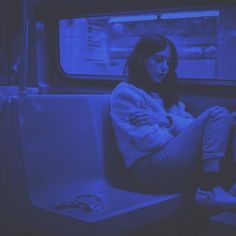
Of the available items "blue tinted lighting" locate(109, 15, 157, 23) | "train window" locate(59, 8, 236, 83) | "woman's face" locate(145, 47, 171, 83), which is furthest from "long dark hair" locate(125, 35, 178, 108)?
"blue tinted lighting" locate(109, 15, 157, 23)

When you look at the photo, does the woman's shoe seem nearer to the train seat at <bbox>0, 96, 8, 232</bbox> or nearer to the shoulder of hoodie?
the shoulder of hoodie

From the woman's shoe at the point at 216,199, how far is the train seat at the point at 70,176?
0.55ft

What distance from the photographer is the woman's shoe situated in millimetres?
2129

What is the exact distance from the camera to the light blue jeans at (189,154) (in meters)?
2.25

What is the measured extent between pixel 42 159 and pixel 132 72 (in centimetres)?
72

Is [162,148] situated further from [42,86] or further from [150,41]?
[42,86]

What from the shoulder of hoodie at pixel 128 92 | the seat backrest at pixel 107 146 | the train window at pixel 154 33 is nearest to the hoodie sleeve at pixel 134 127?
the shoulder of hoodie at pixel 128 92

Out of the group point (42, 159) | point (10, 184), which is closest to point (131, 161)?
point (42, 159)

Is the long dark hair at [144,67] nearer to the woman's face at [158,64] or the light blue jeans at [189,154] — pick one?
the woman's face at [158,64]

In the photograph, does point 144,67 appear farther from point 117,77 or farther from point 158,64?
point 117,77

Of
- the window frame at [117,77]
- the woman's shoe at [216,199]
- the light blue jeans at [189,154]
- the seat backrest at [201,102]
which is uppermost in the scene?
the window frame at [117,77]

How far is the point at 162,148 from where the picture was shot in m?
2.41

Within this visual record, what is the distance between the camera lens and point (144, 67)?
2.62 m

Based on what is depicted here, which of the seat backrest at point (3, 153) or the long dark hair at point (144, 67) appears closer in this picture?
the seat backrest at point (3, 153)
